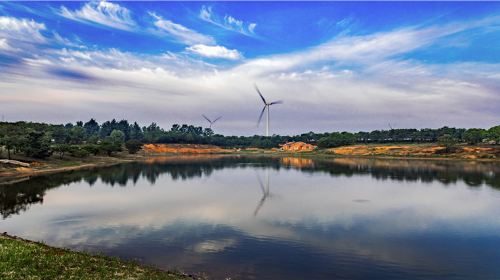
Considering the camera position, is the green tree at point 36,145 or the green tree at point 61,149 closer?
the green tree at point 36,145

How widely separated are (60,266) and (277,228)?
24575mm

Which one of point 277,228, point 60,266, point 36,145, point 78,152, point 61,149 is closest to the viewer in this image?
point 60,266

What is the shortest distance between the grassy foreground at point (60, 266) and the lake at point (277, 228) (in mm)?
4155

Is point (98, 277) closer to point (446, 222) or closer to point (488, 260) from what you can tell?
point (488, 260)

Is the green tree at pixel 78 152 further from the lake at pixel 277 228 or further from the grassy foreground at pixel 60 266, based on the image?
the grassy foreground at pixel 60 266

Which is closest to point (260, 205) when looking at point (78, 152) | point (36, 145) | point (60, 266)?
point (60, 266)

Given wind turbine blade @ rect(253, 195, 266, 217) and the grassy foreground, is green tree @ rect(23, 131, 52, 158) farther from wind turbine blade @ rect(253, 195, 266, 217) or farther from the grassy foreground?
the grassy foreground

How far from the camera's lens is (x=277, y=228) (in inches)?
1662

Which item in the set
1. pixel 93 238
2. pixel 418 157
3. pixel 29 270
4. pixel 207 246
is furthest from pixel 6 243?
pixel 418 157

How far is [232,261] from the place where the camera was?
97.8 ft

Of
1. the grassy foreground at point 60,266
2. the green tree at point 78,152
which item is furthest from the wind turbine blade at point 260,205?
the green tree at point 78,152

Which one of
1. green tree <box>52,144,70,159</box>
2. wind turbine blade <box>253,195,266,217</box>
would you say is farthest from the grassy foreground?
green tree <box>52,144,70,159</box>

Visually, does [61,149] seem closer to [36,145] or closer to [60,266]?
[36,145]

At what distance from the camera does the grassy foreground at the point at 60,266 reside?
838 inches
